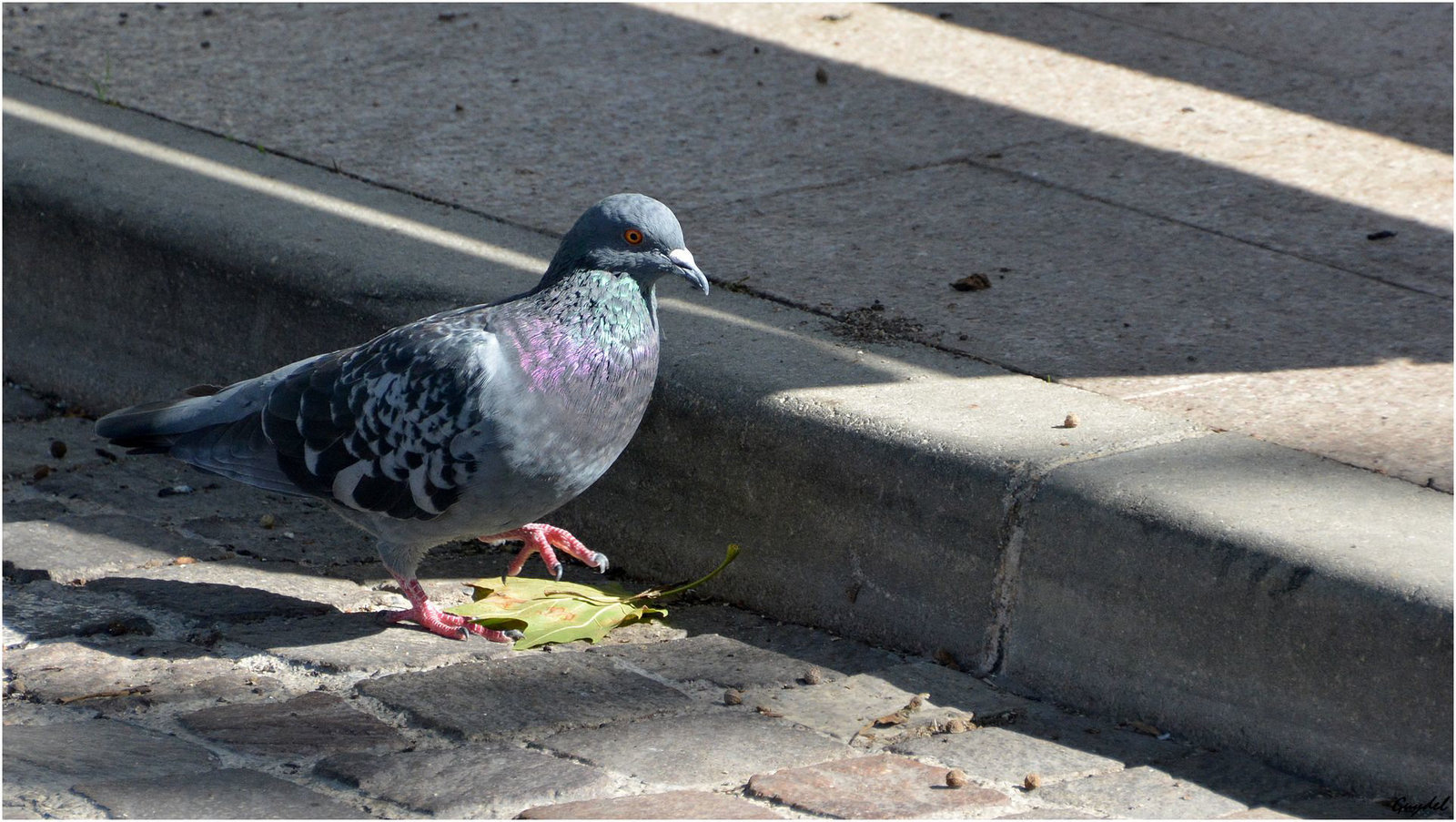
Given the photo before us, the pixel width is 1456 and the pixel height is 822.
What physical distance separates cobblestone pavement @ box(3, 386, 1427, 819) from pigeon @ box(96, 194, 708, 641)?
0.29m

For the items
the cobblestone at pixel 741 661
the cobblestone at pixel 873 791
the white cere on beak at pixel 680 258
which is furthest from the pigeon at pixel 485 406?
the cobblestone at pixel 873 791

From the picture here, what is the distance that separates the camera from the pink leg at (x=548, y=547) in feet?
12.5

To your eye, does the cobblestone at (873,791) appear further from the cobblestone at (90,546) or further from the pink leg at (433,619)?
the cobblestone at (90,546)

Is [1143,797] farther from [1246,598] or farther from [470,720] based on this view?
[470,720]

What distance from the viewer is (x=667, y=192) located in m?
5.08

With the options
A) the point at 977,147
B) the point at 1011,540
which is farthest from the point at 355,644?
the point at 977,147

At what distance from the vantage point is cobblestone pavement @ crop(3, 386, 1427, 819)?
9.11 feet

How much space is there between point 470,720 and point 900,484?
98cm

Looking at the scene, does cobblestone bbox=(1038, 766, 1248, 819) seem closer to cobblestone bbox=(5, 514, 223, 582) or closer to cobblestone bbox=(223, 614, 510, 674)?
cobblestone bbox=(223, 614, 510, 674)

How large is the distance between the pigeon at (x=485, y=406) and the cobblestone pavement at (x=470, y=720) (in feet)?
0.94

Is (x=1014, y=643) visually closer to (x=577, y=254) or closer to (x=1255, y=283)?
(x=577, y=254)

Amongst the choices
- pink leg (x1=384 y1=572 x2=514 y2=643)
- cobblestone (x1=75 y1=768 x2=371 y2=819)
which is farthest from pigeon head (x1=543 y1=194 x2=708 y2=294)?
cobblestone (x1=75 y1=768 x2=371 y2=819)

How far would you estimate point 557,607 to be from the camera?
3539 millimetres

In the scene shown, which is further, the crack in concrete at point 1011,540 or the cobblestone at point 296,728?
the crack in concrete at point 1011,540
